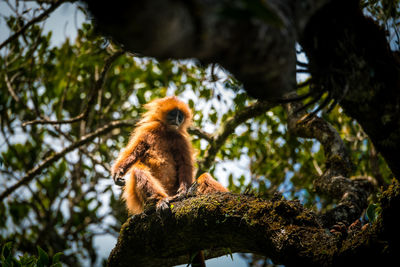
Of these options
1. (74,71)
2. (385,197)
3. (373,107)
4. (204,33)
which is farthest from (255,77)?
(74,71)

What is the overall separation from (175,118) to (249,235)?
11.8 ft

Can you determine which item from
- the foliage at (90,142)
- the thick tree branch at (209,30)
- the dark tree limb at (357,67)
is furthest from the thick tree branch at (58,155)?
the thick tree branch at (209,30)

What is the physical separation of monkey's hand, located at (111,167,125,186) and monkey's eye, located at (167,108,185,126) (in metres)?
1.60

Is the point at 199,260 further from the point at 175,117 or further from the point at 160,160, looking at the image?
the point at 175,117

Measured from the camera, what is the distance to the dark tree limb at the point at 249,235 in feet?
7.09

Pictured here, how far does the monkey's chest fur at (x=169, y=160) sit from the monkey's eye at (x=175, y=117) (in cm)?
29

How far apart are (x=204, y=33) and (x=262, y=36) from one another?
30 cm

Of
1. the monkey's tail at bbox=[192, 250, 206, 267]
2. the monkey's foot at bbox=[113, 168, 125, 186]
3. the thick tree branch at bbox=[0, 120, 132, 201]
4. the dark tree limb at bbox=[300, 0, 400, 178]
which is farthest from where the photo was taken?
the thick tree branch at bbox=[0, 120, 132, 201]

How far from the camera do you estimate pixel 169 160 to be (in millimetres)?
5461

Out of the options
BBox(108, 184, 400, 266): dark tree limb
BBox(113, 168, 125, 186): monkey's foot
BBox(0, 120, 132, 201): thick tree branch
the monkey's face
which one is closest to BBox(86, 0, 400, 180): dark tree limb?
BBox(108, 184, 400, 266): dark tree limb

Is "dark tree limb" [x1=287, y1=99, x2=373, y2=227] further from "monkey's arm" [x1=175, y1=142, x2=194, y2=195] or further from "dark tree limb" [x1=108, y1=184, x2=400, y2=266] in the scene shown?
"monkey's arm" [x1=175, y1=142, x2=194, y2=195]

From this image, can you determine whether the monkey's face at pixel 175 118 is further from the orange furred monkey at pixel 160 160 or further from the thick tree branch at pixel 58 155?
the thick tree branch at pixel 58 155

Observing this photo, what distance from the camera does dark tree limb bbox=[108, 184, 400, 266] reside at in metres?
2.16

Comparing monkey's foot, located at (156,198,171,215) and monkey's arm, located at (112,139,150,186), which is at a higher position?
monkey's arm, located at (112,139,150,186)
